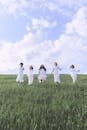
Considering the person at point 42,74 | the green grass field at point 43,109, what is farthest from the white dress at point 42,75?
the green grass field at point 43,109

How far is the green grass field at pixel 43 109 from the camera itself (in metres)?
21.8

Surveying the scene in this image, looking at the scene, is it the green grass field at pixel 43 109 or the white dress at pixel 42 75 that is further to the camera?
the white dress at pixel 42 75

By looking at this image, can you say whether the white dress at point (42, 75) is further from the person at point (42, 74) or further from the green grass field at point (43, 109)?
the green grass field at point (43, 109)

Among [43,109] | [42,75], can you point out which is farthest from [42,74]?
[43,109]

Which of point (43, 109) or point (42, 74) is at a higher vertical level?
point (42, 74)

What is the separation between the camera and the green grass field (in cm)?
2181

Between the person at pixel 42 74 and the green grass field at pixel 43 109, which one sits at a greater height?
the person at pixel 42 74

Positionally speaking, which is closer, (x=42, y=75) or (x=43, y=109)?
(x=43, y=109)

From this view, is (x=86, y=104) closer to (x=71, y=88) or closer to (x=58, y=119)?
(x=58, y=119)

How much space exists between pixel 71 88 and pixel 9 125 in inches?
566

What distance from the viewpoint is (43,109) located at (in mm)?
→ 25500

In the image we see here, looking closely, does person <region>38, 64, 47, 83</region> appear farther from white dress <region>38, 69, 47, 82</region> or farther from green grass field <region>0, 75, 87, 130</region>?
green grass field <region>0, 75, 87, 130</region>

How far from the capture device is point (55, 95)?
101ft

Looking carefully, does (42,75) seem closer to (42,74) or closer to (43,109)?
(42,74)
